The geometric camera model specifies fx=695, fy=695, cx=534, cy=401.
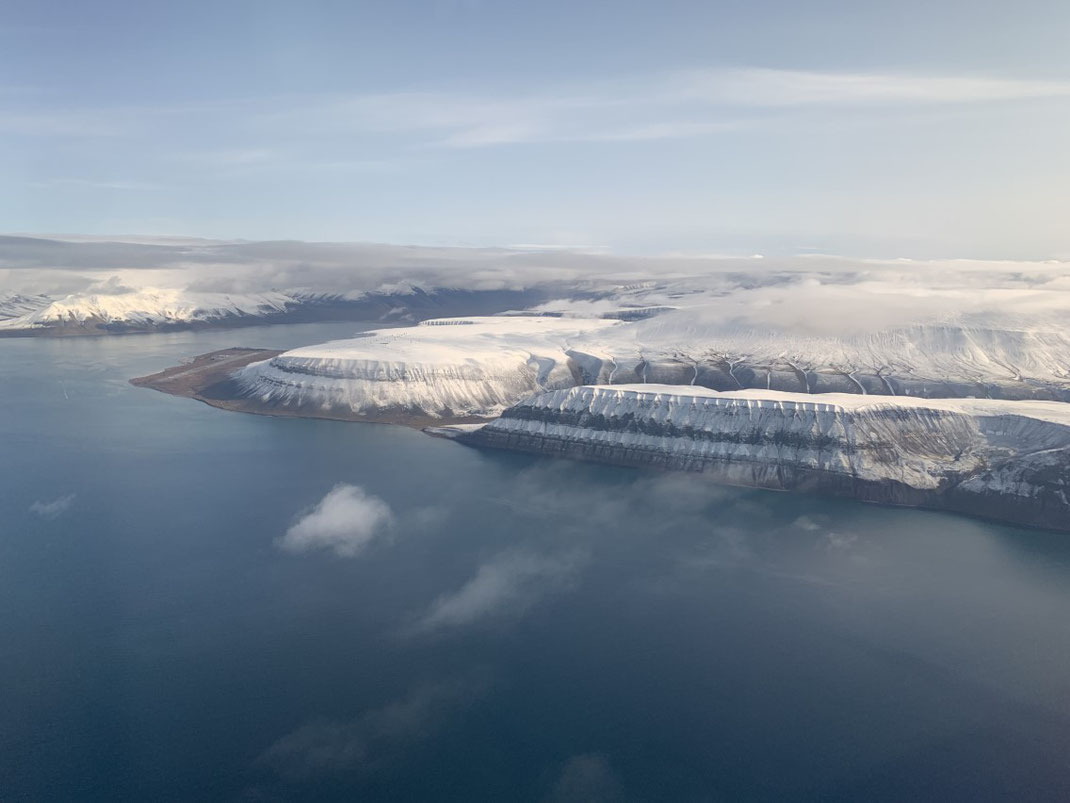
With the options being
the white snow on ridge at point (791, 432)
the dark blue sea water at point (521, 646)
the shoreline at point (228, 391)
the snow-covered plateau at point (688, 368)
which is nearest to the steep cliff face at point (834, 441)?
the white snow on ridge at point (791, 432)

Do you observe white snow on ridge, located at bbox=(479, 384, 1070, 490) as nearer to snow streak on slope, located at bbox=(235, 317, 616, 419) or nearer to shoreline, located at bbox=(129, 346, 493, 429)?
shoreline, located at bbox=(129, 346, 493, 429)

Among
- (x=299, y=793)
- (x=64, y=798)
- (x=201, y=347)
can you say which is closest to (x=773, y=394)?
(x=299, y=793)

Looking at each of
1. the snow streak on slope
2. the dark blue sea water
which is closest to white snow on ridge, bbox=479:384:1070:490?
the dark blue sea water

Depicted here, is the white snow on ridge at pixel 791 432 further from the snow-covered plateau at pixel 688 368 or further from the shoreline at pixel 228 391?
the shoreline at pixel 228 391

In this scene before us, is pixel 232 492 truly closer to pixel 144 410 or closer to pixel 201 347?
pixel 144 410

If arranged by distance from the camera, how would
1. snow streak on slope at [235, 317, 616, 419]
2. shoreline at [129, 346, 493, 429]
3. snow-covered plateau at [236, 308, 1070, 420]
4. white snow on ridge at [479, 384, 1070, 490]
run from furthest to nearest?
1. snow streak on slope at [235, 317, 616, 419]
2. shoreline at [129, 346, 493, 429]
3. snow-covered plateau at [236, 308, 1070, 420]
4. white snow on ridge at [479, 384, 1070, 490]

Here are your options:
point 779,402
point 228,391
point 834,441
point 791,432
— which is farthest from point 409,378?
point 834,441
